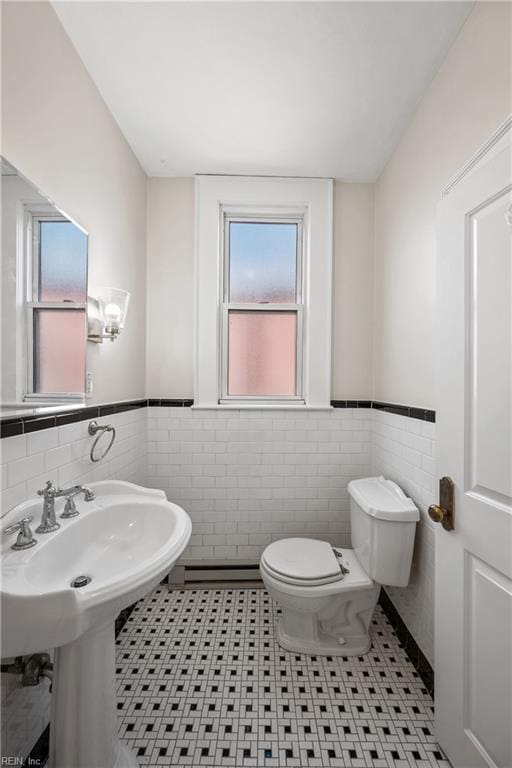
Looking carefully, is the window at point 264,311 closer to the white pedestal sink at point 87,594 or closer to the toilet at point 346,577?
the toilet at point 346,577

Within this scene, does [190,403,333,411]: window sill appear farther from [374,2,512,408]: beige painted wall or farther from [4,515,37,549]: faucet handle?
[4,515,37,549]: faucet handle

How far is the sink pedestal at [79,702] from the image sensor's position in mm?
1021

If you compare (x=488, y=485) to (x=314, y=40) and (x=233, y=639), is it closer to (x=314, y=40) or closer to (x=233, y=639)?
(x=233, y=639)

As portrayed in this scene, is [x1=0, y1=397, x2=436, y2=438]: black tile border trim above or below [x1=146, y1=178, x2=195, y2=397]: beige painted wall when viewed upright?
below

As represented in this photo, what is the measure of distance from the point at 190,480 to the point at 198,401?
20.5 inches

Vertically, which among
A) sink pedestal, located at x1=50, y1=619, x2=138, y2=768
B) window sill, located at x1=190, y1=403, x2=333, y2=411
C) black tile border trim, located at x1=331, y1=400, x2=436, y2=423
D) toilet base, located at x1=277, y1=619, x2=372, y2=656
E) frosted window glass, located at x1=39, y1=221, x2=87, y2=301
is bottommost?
toilet base, located at x1=277, y1=619, x2=372, y2=656

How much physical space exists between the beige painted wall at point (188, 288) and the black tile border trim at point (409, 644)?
1.26 metres

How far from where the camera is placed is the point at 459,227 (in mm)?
1123

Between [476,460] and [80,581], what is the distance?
130cm

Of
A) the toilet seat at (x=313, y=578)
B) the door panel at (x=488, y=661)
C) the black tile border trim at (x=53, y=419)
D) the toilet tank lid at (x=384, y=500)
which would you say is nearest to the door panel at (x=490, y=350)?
the door panel at (x=488, y=661)

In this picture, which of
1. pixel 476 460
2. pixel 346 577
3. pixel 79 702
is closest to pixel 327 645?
pixel 346 577

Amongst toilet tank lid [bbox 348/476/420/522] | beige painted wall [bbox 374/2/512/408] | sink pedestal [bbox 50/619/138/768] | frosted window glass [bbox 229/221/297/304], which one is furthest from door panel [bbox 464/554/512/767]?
frosted window glass [bbox 229/221/297/304]

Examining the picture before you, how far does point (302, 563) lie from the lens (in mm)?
1742

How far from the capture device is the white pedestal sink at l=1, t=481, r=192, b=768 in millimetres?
756
